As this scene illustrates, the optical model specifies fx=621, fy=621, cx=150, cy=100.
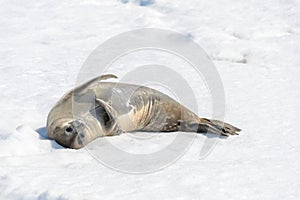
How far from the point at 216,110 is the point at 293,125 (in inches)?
24.3

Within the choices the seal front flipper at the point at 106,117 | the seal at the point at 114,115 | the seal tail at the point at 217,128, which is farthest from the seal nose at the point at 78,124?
the seal tail at the point at 217,128

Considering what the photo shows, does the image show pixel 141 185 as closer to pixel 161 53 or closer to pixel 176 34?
pixel 161 53

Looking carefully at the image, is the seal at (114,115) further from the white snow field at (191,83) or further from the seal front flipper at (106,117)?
the white snow field at (191,83)

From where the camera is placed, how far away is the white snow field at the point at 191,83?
3.15 meters

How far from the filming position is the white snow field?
10.3 feet

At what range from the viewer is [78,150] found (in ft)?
12.3

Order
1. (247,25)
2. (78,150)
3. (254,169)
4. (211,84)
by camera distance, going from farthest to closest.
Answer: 1. (247,25)
2. (211,84)
3. (78,150)
4. (254,169)

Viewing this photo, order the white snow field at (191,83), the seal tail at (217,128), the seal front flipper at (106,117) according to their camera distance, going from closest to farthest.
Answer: the white snow field at (191,83) < the seal front flipper at (106,117) < the seal tail at (217,128)

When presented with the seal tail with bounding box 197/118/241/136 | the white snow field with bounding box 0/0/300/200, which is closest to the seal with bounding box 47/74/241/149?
the seal tail with bounding box 197/118/241/136

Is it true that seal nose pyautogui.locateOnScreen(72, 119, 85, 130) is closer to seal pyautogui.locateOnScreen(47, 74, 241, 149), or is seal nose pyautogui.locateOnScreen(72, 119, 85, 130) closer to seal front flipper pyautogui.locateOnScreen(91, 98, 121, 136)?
seal pyautogui.locateOnScreen(47, 74, 241, 149)

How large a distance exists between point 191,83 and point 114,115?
1.35m

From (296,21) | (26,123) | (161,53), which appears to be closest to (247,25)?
(296,21)

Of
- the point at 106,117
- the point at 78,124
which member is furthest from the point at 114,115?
the point at 78,124

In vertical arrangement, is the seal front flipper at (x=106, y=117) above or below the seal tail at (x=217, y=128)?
above
